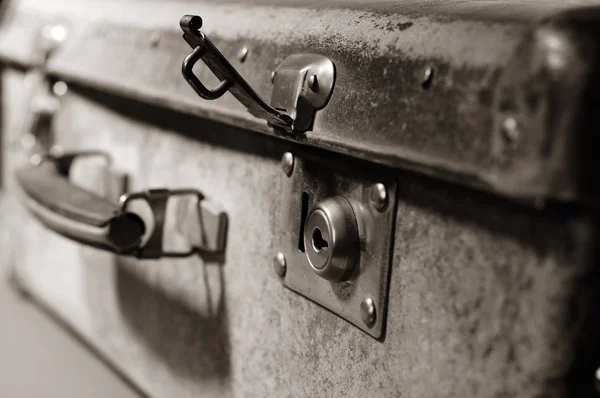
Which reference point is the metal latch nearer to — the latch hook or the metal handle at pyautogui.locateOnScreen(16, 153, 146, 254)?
the latch hook

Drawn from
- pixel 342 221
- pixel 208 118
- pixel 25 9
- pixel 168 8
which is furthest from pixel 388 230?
pixel 25 9

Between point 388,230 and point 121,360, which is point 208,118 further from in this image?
point 121,360

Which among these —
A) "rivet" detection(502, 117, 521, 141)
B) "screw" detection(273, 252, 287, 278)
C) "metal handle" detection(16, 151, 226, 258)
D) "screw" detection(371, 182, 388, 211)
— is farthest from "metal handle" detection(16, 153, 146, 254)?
"rivet" detection(502, 117, 521, 141)

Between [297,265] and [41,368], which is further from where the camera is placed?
[41,368]

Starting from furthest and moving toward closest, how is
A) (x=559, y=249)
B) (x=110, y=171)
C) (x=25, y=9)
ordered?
1. (x=25, y=9)
2. (x=110, y=171)
3. (x=559, y=249)

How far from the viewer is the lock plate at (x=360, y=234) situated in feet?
1.33

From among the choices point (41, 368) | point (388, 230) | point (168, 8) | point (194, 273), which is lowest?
point (41, 368)

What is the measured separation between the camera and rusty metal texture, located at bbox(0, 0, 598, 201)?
0.97ft

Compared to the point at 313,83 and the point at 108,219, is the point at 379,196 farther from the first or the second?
the point at 108,219

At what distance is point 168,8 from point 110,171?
0.57 ft

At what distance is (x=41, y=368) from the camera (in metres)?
0.77

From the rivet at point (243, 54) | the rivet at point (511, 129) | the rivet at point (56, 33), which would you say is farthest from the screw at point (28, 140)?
the rivet at point (511, 129)

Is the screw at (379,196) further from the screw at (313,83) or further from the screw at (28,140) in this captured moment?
the screw at (28,140)

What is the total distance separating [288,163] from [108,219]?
0.16 metres
